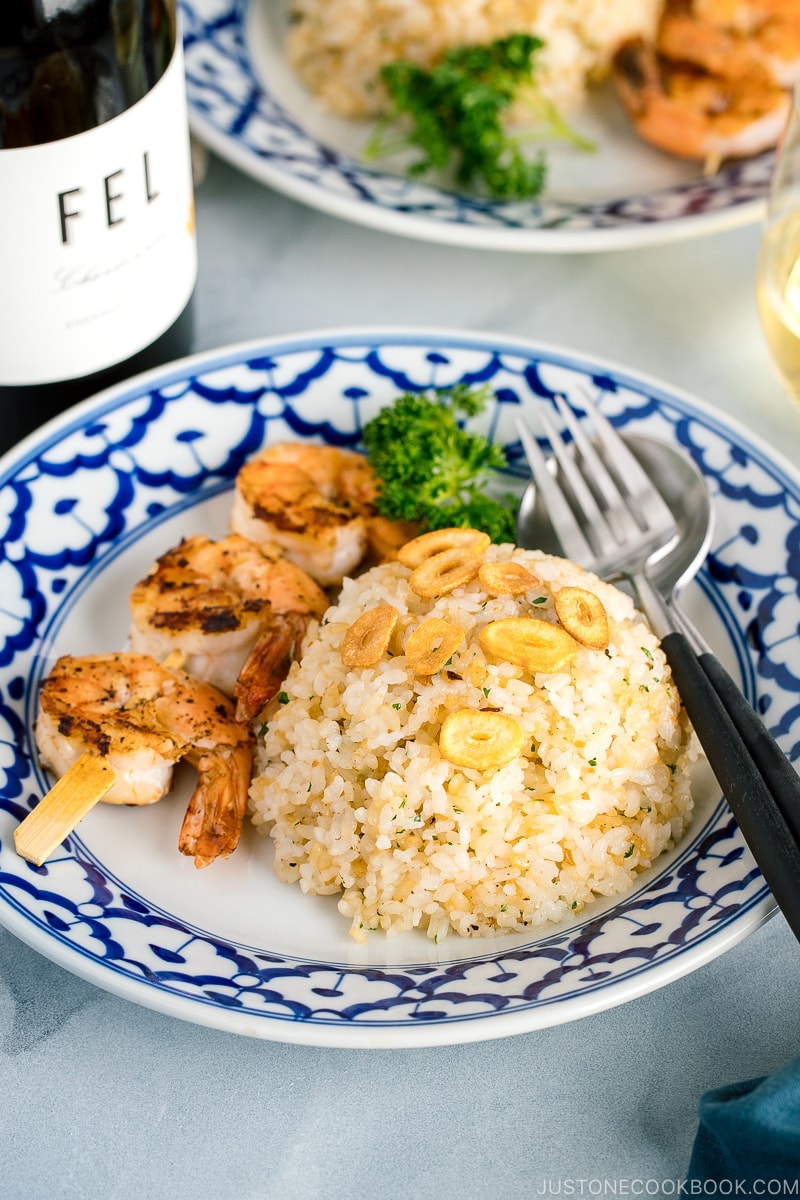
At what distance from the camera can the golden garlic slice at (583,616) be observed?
68.5 inches

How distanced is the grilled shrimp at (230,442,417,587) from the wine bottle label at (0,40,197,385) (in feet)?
1.08

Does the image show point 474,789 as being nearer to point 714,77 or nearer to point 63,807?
point 63,807

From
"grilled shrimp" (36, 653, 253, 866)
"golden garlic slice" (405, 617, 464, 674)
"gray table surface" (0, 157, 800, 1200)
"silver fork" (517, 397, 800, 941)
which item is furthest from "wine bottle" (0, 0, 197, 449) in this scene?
"gray table surface" (0, 157, 800, 1200)

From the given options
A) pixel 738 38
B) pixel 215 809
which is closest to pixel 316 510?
pixel 215 809

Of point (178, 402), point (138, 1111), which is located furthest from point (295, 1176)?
point (178, 402)

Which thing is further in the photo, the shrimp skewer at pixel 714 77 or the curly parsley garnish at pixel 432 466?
the shrimp skewer at pixel 714 77

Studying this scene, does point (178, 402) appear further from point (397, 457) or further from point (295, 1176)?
point (295, 1176)

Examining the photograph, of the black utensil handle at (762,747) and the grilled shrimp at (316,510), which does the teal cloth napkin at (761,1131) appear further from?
the grilled shrimp at (316,510)

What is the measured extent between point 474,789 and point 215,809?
363mm

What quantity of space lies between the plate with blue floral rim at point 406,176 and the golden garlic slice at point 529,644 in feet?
3.75

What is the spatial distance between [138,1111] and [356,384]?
1.27m

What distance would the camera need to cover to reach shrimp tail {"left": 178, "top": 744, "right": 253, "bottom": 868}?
5.61ft

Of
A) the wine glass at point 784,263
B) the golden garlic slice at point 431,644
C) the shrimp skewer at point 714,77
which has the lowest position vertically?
the golden garlic slice at point 431,644

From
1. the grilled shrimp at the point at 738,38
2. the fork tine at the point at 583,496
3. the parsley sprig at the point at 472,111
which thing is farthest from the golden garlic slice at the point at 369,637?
the grilled shrimp at the point at 738,38
